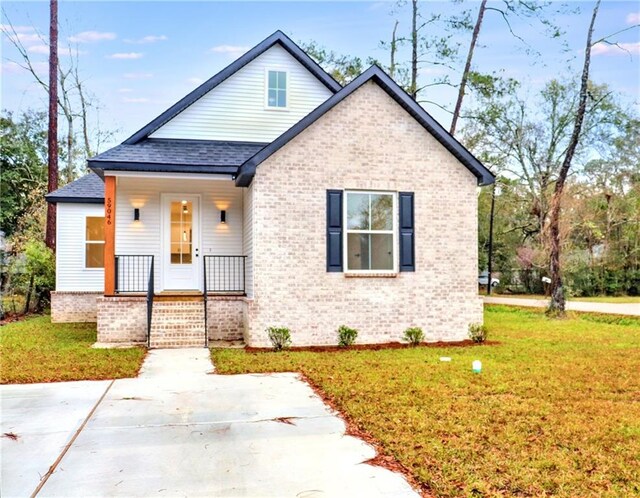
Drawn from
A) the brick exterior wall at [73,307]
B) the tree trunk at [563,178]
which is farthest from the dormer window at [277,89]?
the tree trunk at [563,178]

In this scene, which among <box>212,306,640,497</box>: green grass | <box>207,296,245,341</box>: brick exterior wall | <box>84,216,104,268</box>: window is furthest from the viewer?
<box>84,216,104,268</box>: window

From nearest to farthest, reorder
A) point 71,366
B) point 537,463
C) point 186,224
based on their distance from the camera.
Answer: point 537,463 → point 71,366 → point 186,224

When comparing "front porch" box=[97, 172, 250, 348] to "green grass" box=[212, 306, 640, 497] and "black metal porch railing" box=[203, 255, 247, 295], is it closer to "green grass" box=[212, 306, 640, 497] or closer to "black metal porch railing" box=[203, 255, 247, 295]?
"black metal porch railing" box=[203, 255, 247, 295]

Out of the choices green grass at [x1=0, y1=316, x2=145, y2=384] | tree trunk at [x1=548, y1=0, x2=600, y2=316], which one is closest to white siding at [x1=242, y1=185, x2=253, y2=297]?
green grass at [x1=0, y1=316, x2=145, y2=384]

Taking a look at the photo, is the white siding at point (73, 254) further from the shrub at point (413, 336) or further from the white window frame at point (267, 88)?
the shrub at point (413, 336)

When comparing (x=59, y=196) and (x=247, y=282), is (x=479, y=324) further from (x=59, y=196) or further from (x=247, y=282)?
(x=59, y=196)

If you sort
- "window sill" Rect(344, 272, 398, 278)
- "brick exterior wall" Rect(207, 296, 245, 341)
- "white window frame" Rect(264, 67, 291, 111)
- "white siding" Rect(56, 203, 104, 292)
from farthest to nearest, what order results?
"white siding" Rect(56, 203, 104, 292)
"white window frame" Rect(264, 67, 291, 111)
"brick exterior wall" Rect(207, 296, 245, 341)
"window sill" Rect(344, 272, 398, 278)

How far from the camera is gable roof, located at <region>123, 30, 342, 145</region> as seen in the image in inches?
484

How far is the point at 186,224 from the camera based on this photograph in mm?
12648

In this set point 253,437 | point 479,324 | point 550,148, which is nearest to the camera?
point 253,437

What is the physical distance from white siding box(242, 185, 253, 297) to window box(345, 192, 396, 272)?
1867 millimetres

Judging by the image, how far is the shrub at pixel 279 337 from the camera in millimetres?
9977

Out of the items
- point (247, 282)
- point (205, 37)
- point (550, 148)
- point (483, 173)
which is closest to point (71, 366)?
point (247, 282)

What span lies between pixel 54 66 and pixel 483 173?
15510 millimetres
